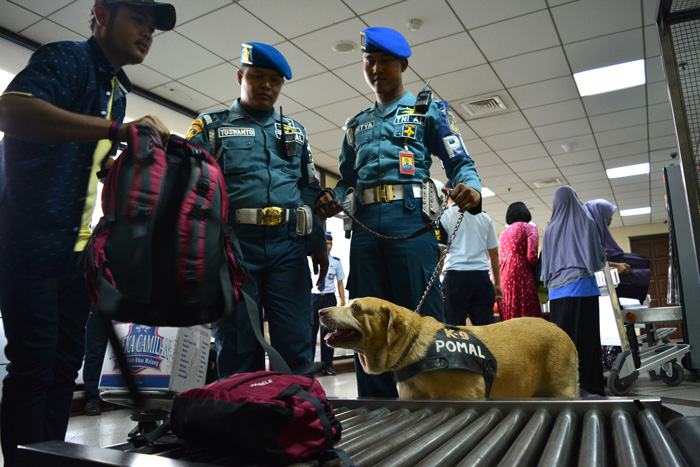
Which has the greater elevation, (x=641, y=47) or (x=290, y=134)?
(x=641, y=47)

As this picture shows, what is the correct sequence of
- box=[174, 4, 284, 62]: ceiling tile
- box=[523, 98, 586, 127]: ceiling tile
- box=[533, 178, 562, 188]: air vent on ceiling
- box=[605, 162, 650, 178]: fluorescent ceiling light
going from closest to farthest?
box=[174, 4, 284, 62]: ceiling tile, box=[523, 98, 586, 127]: ceiling tile, box=[605, 162, 650, 178]: fluorescent ceiling light, box=[533, 178, 562, 188]: air vent on ceiling

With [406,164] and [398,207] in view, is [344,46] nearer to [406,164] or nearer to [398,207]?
[406,164]

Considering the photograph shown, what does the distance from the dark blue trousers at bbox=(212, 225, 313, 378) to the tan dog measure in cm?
13

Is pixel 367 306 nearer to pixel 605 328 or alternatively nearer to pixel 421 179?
pixel 421 179

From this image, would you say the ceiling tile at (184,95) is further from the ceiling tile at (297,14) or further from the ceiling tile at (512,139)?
the ceiling tile at (512,139)

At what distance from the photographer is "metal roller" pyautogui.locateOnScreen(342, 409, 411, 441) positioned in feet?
3.57

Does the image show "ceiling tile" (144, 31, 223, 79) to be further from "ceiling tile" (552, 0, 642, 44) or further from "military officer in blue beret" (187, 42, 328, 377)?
"ceiling tile" (552, 0, 642, 44)

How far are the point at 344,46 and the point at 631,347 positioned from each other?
12.3 ft

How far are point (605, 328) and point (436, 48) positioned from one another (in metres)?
3.20

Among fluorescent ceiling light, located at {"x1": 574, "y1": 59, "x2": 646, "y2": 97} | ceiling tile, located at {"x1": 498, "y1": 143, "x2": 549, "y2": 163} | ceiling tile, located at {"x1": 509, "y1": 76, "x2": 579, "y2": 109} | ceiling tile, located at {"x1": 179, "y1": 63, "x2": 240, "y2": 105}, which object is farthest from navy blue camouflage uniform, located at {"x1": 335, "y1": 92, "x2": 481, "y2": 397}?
ceiling tile, located at {"x1": 498, "y1": 143, "x2": 549, "y2": 163}

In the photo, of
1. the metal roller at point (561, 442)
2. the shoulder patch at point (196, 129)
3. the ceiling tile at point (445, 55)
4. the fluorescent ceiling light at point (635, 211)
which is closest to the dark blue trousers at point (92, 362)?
the shoulder patch at point (196, 129)

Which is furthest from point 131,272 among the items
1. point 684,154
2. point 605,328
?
point 605,328

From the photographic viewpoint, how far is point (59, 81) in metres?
1.24

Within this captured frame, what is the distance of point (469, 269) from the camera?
3602 millimetres
